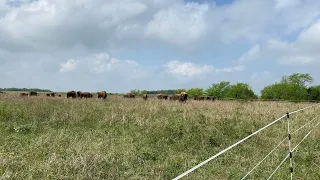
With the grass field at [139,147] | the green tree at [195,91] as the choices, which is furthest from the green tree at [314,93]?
the grass field at [139,147]

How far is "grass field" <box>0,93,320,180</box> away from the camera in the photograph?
566cm

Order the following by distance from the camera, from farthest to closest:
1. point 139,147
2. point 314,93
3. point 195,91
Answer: point 195,91
point 314,93
point 139,147

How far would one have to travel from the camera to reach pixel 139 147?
7836mm

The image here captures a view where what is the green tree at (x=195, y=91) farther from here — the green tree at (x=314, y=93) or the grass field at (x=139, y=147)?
the grass field at (x=139, y=147)

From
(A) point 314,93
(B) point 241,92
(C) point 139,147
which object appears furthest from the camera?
→ (A) point 314,93

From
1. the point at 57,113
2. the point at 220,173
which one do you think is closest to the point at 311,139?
the point at 220,173

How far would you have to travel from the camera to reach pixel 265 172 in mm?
6059

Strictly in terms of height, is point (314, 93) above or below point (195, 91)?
below

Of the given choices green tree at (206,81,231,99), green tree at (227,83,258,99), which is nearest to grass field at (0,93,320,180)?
green tree at (227,83,258,99)

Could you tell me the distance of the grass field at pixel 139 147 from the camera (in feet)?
18.6

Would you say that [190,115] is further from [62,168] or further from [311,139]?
[62,168]

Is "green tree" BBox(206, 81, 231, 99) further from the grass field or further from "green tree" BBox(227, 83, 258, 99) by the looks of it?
the grass field

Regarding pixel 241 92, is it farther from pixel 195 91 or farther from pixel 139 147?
pixel 139 147

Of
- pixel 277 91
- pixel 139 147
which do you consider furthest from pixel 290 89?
pixel 139 147
